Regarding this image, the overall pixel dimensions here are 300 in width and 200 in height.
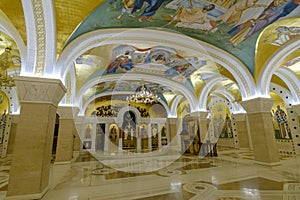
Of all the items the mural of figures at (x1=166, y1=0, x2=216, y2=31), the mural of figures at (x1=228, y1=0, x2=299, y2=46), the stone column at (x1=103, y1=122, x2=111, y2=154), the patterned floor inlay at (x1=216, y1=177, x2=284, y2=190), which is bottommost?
the patterned floor inlay at (x1=216, y1=177, x2=284, y2=190)

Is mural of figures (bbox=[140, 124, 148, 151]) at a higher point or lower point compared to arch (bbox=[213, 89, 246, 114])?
lower

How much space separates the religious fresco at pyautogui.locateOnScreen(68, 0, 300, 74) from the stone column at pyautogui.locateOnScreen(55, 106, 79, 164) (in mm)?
4268

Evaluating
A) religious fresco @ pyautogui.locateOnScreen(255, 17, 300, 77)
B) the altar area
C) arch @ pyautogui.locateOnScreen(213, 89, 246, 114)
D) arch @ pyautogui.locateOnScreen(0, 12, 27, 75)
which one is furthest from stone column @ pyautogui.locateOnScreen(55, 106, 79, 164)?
arch @ pyautogui.locateOnScreen(213, 89, 246, 114)

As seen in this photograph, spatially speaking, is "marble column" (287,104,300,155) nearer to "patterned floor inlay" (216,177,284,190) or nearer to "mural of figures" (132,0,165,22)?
"patterned floor inlay" (216,177,284,190)

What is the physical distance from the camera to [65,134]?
692 cm

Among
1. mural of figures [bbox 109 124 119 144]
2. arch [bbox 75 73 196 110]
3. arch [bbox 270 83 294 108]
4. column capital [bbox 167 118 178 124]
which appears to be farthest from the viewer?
mural of figures [bbox 109 124 119 144]

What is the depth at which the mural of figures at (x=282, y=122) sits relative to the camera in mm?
9453

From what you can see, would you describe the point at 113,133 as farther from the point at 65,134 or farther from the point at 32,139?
the point at 32,139

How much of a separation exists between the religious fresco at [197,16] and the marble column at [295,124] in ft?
21.4

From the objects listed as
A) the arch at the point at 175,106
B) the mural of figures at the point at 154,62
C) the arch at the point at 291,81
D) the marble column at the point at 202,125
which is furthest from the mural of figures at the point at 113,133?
the arch at the point at 291,81

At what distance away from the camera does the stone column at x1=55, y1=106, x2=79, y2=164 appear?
6.67m

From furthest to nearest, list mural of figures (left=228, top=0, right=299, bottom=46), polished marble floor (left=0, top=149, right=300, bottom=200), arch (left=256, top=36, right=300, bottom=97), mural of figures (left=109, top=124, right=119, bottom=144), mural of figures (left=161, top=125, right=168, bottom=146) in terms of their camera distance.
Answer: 1. mural of figures (left=161, top=125, right=168, bottom=146)
2. mural of figures (left=109, top=124, right=119, bottom=144)
3. arch (left=256, top=36, right=300, bottom=97)
4. mural of figures (left=228, top=0, right=299, bottom=46)
5. polished marble floor (left=0, top=149, right=300, bottom=200)

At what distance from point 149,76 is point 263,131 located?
19.8 feet

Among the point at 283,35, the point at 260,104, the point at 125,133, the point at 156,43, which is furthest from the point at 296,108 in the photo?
the point at 125,133
